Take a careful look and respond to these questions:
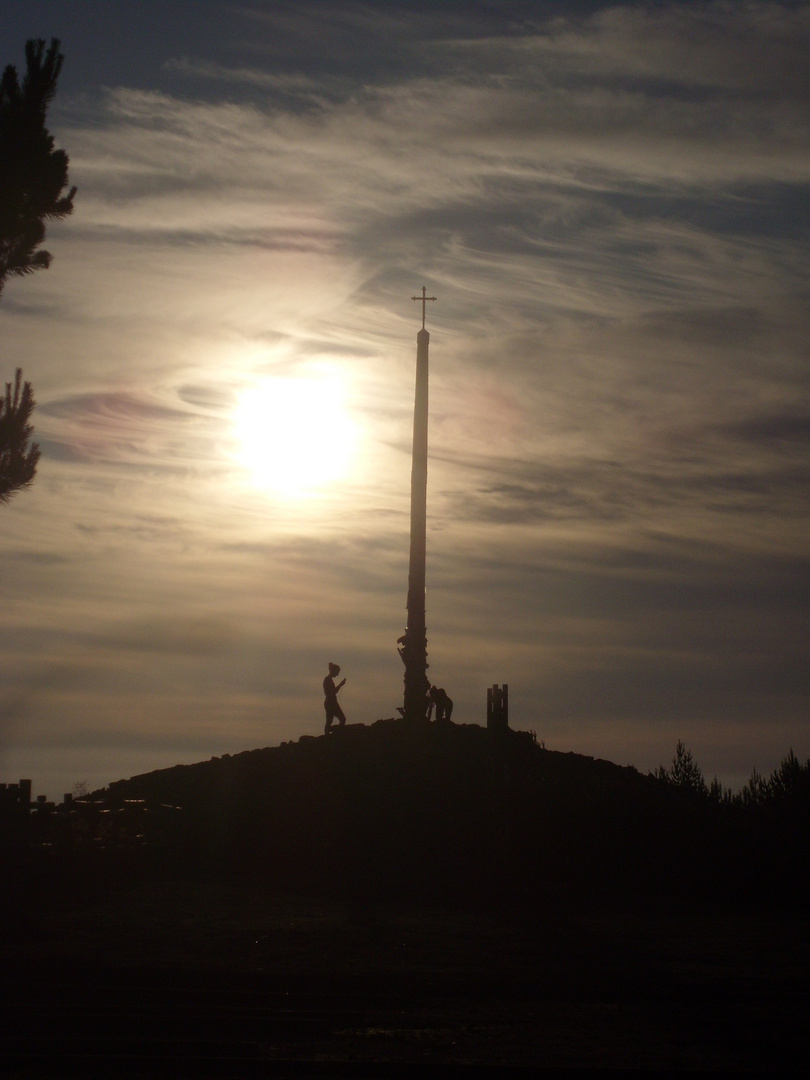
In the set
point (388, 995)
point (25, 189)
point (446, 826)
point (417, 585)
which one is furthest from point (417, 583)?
point (388, 995)

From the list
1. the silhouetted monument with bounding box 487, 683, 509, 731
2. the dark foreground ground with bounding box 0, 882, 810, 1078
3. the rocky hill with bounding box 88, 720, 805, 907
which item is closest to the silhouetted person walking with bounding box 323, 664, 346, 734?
the rocky hill with bounding box 88, 720, 805, 907

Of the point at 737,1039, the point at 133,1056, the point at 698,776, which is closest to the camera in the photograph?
the point at 133,1056

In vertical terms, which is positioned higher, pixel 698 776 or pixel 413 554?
pixel 413 554

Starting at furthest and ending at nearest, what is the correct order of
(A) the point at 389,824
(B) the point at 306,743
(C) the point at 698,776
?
(C) the point at 698,776 → (B) the point at 306,743 → (A) the point at 389,824

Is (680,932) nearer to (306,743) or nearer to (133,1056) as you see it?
(133,1056)

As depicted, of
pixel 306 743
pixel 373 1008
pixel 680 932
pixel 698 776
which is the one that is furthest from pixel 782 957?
pixel 698 776

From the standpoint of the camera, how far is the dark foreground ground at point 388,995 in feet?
27.7

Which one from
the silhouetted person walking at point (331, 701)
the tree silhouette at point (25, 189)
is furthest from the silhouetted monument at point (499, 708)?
the tree silhouette at point (25, 189)

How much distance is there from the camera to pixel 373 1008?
10.2 m

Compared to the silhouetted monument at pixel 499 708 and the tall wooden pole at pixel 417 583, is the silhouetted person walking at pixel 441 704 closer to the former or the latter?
the tall wooden pole at pixel 417 583

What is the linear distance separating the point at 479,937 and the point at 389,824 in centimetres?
920

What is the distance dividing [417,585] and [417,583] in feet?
0.17

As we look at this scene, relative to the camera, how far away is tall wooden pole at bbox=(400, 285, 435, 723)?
28828 millimetres

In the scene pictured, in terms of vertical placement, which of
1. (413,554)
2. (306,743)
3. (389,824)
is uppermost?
(413,554)
